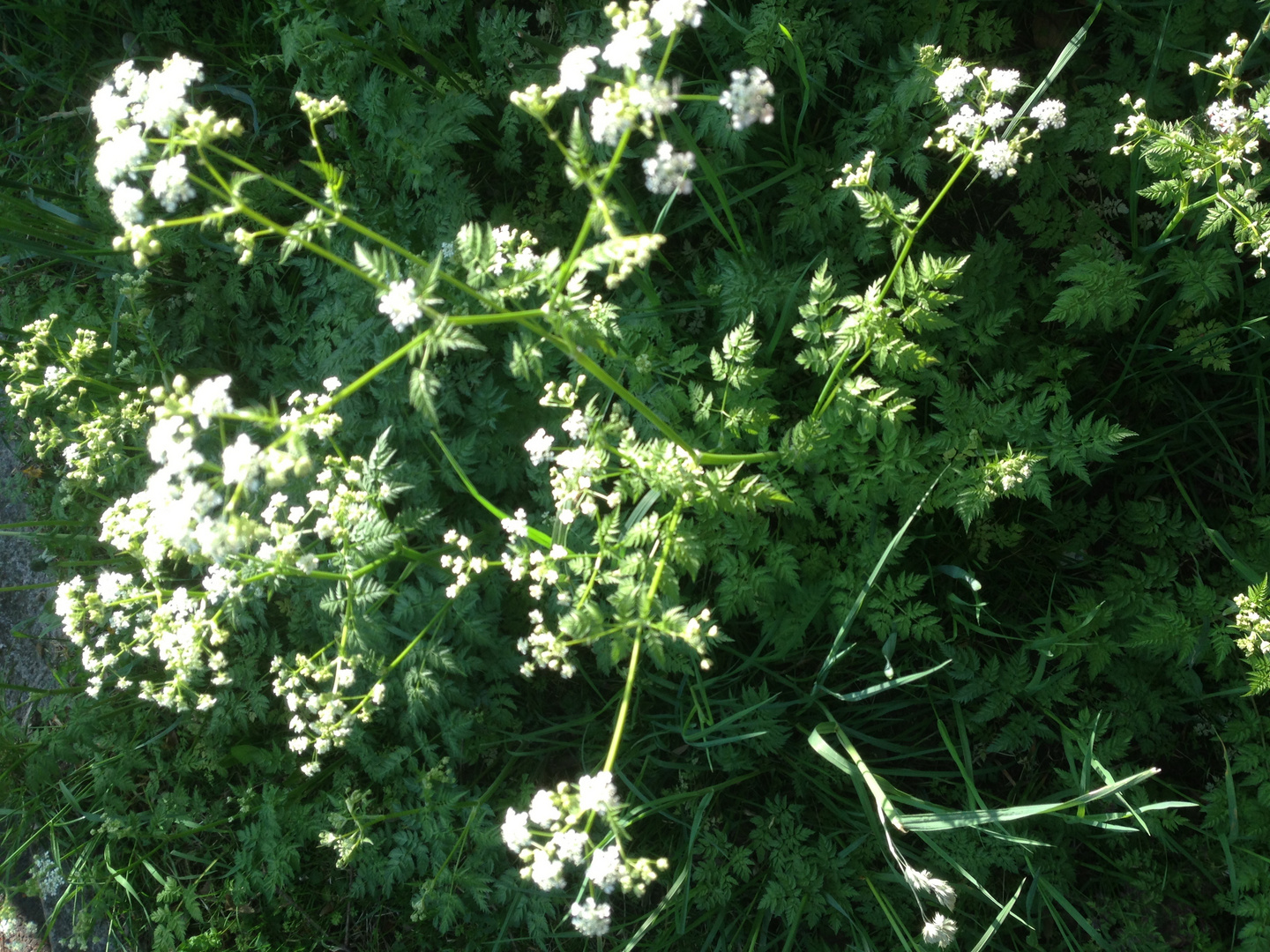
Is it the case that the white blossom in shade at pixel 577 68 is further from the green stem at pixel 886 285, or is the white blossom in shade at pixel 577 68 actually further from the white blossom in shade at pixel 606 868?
the white blossom in shade at pixel 606 868

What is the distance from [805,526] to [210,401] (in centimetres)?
233

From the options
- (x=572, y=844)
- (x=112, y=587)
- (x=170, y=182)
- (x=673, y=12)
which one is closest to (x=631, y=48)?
(x=673, y=12)

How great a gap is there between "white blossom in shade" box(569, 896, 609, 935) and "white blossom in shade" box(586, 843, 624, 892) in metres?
0.10

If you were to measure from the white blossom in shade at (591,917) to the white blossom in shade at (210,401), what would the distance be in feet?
5.40

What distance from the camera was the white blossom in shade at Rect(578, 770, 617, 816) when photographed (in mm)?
2174

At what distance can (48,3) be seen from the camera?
439 cm

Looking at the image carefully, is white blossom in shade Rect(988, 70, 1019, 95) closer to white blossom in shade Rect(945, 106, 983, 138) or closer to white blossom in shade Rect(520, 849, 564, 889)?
white blossom in shade Rect(945, 106, 983, 138)

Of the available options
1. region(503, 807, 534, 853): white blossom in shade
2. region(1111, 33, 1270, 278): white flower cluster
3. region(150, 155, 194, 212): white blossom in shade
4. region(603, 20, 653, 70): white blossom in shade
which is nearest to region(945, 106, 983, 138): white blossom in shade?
region(1111, 33, 1270, 278): white flower cluster

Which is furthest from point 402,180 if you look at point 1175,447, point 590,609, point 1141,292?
point 1175,447

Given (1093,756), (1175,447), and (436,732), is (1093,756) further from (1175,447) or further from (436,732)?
(436,732)

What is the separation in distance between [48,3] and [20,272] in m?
1.47

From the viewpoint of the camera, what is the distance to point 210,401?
205 centimetres

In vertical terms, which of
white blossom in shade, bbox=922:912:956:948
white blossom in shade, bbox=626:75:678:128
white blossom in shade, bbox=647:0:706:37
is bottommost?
white blossom in shade, bbox=922:912:956:948

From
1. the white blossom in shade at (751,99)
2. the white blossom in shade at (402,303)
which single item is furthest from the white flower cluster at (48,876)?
the white blossom in shade at (751,99)
